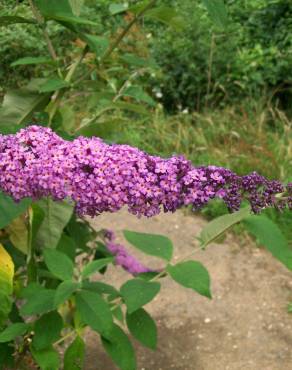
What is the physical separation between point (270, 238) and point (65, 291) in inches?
19.9

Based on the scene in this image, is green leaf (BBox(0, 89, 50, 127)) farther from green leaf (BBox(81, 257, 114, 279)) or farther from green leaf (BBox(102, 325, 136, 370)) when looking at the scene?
green leaf (BBox(102, 325, 136, 370))

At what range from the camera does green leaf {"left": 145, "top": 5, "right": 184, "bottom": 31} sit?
177 cm

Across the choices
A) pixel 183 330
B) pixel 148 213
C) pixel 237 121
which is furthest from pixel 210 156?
pixel 148 213

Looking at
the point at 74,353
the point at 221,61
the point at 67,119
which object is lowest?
the point at 221,61

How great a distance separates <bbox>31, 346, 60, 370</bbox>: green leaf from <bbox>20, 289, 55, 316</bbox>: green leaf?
0.22 metres

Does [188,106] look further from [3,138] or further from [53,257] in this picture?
[3,138]

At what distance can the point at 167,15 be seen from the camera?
1807mm

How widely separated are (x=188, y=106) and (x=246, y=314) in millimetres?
3465

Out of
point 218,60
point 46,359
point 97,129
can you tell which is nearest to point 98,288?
point 46,359

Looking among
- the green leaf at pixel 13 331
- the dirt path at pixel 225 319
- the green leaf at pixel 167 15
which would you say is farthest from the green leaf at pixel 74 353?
the dirt path at pixel 225 319

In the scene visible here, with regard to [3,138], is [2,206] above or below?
below

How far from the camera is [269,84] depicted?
Result: 6457mm

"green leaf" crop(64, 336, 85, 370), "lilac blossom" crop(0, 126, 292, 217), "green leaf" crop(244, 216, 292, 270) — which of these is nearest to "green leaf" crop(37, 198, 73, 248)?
"green leaf" crop(64, 336, 85, 370)

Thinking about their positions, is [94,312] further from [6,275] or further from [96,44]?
[96,44]
